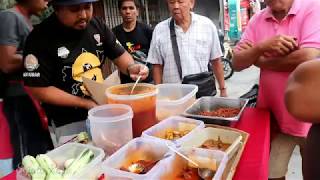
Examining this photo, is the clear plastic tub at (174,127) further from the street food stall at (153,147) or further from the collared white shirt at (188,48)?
the collared white shirt at (188,48)

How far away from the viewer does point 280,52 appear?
5.87ft

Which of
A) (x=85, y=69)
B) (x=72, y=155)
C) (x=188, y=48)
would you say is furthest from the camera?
(x=188, y=48)

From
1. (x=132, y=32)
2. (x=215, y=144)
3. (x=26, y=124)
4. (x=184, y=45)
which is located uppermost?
(x=132, y=32)

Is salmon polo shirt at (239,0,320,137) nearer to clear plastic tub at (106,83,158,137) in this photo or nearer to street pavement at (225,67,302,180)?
clear plastic tub at (106,83,158,137)

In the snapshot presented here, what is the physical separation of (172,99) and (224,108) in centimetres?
33

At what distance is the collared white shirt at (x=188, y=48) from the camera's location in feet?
8.48

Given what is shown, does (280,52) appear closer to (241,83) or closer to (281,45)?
(281,45)

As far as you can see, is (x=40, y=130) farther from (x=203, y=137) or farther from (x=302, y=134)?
(x=302, y=134)

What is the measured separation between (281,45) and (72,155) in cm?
126

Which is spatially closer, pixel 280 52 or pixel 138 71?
pixel 280 52

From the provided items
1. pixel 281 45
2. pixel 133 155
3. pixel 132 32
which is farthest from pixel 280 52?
pixel 132 32

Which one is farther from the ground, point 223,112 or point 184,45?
point 184,45

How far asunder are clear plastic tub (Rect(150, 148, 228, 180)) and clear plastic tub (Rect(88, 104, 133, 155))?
0.28m

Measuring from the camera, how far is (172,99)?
1.97 meters
